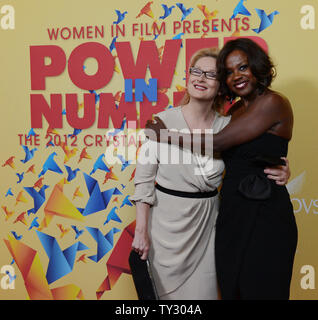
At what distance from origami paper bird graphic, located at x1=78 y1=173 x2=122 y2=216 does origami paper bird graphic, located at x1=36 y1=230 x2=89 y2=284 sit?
30cm

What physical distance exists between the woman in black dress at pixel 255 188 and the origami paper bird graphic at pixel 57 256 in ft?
3.88

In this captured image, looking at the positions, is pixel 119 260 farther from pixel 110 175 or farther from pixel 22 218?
pixel 22 218

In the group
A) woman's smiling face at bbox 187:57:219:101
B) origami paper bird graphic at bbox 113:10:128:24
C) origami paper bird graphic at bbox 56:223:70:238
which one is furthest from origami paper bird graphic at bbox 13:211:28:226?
woman's smiling face at bbox 187:57:219:101

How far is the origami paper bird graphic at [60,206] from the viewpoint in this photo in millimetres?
2367

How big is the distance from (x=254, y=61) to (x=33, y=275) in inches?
76.1

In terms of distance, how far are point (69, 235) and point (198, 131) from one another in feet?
3.98

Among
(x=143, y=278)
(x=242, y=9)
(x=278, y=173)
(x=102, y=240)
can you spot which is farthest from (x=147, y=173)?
(x=242, y=9)

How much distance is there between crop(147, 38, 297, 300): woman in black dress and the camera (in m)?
1.52

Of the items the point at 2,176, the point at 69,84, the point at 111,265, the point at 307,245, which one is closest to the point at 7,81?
the point at 69,84

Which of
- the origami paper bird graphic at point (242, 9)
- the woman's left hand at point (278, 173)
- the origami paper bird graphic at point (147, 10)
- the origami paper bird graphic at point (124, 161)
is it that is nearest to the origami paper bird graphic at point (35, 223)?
the origami paper bird graphic at point (124, 161)

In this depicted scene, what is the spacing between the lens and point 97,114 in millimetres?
2273

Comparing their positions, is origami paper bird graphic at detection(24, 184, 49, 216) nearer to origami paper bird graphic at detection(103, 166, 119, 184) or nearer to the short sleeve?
origami paper bird graphic at detection(103, 166, 119, 184)

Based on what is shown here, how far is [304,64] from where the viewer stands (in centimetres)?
208

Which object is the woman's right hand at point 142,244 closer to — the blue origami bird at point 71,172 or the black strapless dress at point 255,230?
the black strapless dress at point 255,230
